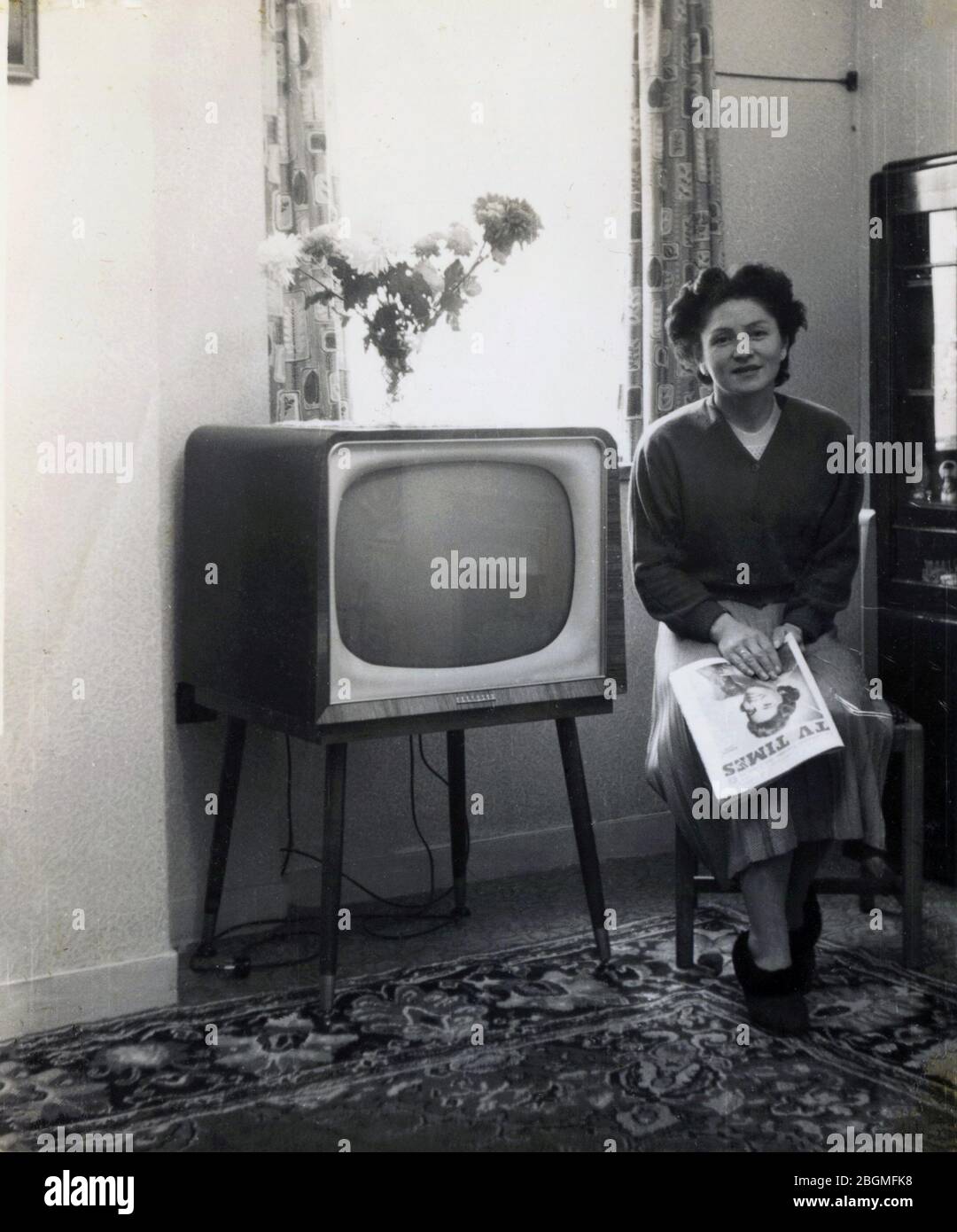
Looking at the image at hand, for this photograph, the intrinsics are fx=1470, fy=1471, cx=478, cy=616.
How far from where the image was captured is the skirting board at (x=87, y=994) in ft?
7.10

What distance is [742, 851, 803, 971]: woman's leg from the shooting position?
2199mm

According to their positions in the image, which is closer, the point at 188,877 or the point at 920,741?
the point at 920,741

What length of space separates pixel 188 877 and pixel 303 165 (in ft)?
4.09

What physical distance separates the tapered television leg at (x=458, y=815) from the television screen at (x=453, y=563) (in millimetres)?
493

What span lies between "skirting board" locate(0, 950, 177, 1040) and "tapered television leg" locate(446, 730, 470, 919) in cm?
65

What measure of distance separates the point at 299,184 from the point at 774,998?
154 centimetres

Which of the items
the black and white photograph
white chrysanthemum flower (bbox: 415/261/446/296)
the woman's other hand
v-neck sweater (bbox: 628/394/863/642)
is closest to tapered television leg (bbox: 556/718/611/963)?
the black and white photograph

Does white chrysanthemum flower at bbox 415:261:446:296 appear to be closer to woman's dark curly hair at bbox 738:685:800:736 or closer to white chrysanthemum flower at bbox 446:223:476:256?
white chrysanthemum flower at bbox 446:223:476:256

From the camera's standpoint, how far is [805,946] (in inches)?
89.3

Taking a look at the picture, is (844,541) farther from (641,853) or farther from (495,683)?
(641,853)

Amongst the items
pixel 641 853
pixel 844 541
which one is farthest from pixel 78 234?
pixel 641 853

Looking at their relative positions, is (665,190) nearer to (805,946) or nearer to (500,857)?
(500,857)

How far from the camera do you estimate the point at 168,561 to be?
2.41 meters

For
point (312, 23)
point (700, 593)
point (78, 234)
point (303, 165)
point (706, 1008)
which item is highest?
point (312, 23)
